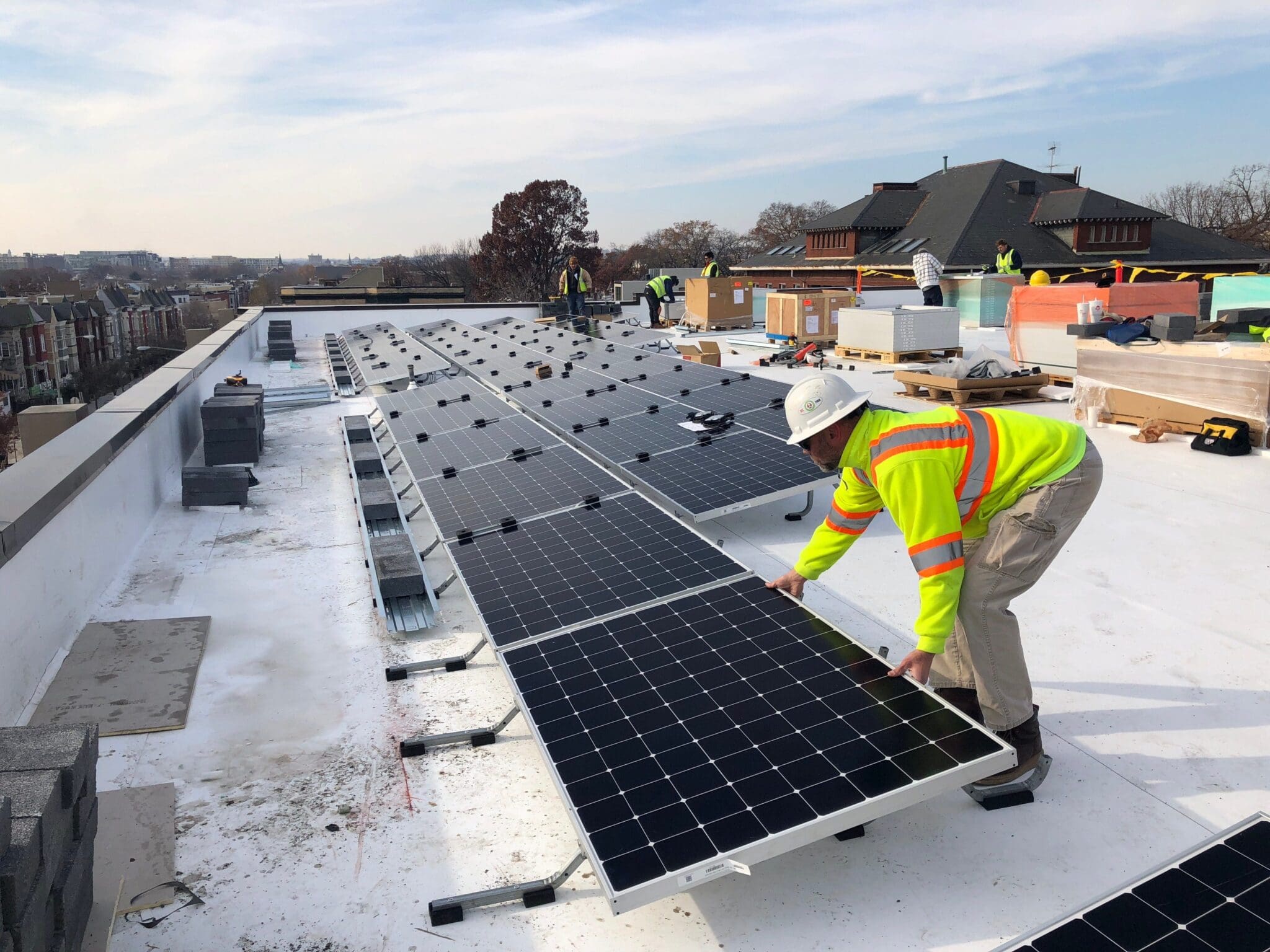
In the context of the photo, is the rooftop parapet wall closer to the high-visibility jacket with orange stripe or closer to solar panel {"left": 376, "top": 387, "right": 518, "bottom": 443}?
solar panel {"left": 376, "top": 387, "right": 518, "bottom": 443}

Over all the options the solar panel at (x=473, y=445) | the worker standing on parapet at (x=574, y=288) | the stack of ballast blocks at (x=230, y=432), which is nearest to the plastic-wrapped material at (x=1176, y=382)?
the solar panel at (x=473, y=445)

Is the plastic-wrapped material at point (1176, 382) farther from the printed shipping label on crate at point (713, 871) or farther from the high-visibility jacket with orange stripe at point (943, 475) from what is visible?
the printed shipping label on crate at point (713, 871)

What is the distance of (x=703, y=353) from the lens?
698 inches

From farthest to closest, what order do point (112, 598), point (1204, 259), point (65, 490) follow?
point (1204, 259) → point (112, 598) → point (65, 490)

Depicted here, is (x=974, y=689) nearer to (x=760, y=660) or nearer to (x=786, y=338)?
(x=760, y=660)

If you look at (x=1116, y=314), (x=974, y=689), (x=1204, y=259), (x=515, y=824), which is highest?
(x=1204, y=259)

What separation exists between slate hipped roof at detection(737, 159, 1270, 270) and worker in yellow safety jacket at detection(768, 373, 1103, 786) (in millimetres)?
49037

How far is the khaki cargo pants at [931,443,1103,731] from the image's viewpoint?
4113 millimetres

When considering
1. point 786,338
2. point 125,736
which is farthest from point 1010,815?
point 786,338

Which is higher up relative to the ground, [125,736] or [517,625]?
[517,625]

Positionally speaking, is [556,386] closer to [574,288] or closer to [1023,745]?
[1023,745]

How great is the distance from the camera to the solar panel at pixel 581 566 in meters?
5.30

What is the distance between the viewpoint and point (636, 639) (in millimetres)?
4805

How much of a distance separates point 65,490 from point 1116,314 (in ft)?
47.0
